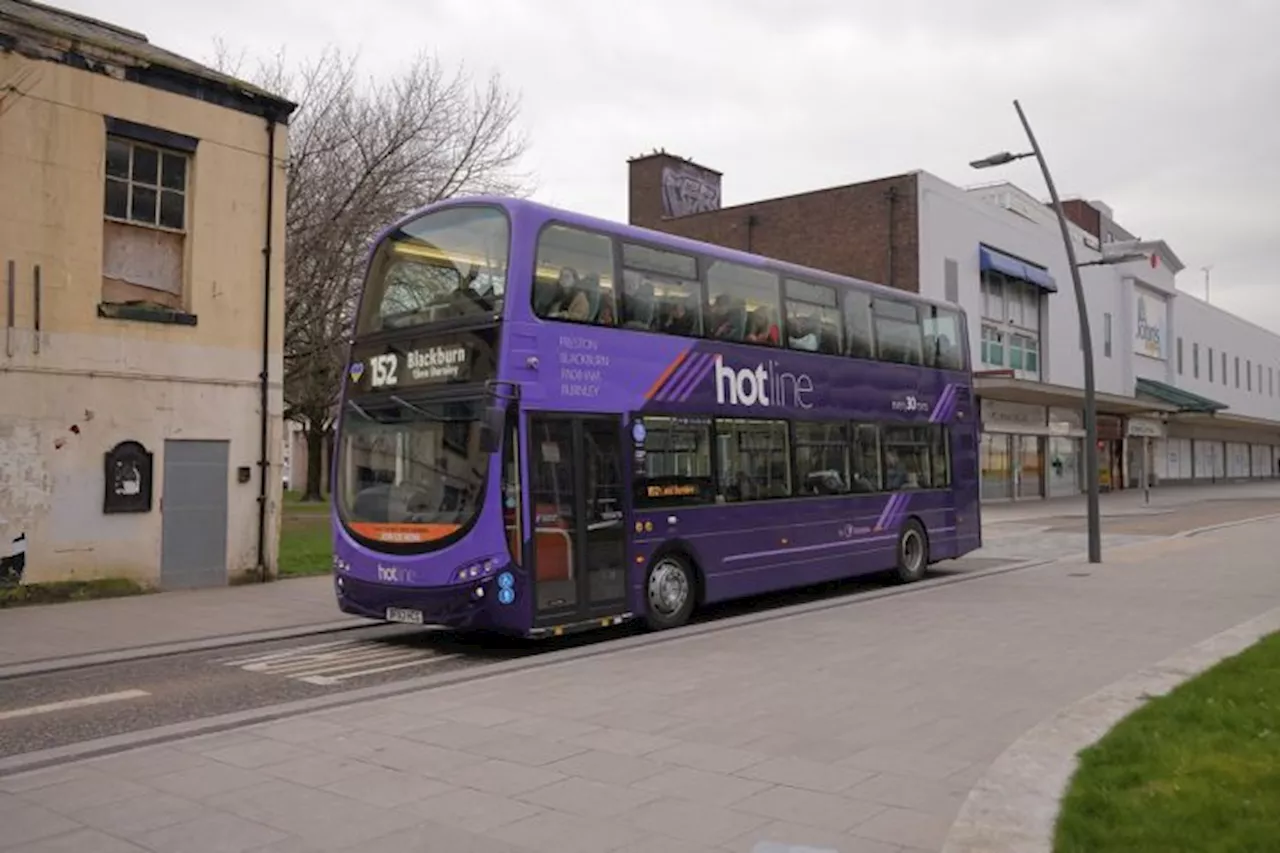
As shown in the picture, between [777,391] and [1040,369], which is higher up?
[1040,369]

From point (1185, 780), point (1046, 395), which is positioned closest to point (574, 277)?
point (1185, 780)

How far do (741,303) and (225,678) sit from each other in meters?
7.17

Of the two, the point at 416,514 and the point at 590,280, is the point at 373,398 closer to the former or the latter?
the point at 416,514

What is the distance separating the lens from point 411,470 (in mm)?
10297

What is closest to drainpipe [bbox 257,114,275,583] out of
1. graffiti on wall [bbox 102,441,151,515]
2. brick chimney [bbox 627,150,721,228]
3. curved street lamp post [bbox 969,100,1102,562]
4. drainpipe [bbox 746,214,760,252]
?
graffiti on wall [bbox 102,441,151,515]

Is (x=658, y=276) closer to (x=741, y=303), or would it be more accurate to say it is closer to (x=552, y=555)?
(x=741, y=303)

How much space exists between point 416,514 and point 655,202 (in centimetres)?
3401

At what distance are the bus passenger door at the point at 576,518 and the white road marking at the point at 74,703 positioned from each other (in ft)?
11.3

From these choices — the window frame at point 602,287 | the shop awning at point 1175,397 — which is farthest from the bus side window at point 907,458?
the shop awning at point 1175,397

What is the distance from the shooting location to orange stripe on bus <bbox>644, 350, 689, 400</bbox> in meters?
11.5

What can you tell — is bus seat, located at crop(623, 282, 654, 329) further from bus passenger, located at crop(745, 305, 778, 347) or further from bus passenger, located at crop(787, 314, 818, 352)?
bus passenger, located at crop(787, 314, 818, 352)

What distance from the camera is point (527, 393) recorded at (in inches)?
398

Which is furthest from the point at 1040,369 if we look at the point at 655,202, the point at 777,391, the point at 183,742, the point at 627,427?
the point at 183,742

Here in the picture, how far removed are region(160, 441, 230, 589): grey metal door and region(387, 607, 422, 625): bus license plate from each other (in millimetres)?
6251
